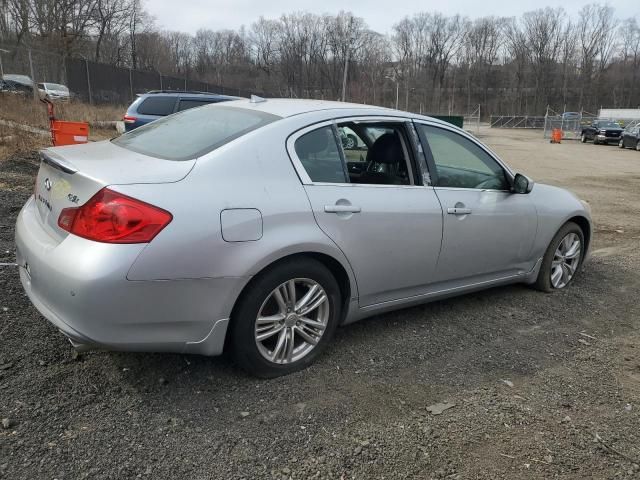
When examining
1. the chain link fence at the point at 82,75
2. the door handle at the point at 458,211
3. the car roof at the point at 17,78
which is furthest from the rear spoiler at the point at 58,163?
the chain link fence at the point at 82,75

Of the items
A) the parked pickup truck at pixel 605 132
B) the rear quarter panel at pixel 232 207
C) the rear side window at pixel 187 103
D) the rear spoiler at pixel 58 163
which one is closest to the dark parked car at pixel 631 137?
the parked pickup truck at pixel 605 132

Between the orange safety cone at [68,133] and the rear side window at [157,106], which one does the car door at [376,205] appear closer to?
the orange safety cone at [68,133]

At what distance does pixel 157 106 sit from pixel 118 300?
10.6m

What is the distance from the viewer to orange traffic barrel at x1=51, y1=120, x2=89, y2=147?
9945 millimetres

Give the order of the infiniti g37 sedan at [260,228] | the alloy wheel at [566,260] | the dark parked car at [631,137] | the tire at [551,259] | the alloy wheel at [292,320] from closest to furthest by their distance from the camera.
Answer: the infiniti g37 sedan at [260,228], the alloy wheel at [292,320], the tire at [551,259], the alloy wheel at [566,260], the dark parked car at [631,137]

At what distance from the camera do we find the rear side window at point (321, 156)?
3.22 m

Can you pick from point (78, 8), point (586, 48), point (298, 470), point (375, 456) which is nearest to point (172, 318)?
point (298, 470)

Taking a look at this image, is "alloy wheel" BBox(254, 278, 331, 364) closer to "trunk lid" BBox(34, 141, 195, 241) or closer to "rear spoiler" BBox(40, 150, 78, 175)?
"trunk lid" BBox(34, 141, 195, 241)

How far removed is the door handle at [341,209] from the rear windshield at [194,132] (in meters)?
0.63

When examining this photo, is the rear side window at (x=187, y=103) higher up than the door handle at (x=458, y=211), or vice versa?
the rear side window at (x=187, y=103)

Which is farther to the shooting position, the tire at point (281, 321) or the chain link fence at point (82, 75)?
the chain link fence at point (82, 75)

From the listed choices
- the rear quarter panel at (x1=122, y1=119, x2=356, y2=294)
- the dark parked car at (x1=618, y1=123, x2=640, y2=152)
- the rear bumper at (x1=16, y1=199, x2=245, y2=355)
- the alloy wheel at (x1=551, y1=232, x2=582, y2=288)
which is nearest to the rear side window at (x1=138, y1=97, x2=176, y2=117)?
the alloy wheel at (x1=551, y1=232, x2=582, y2=288)

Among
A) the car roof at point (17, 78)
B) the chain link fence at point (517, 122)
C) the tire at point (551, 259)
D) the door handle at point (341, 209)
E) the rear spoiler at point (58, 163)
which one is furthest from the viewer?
the chain link fence at point (517, 122)

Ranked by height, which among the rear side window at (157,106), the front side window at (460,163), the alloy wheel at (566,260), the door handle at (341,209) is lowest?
A: the alloy wheel at (566,260)
